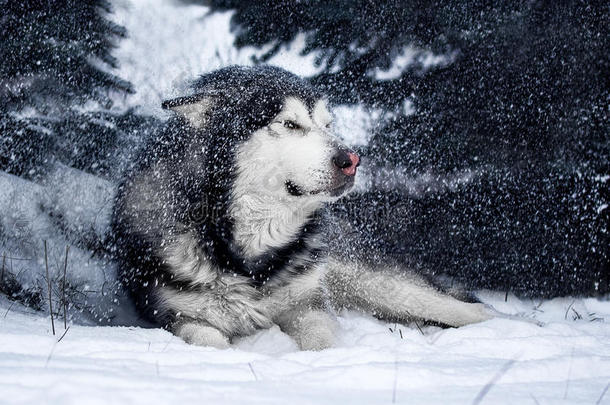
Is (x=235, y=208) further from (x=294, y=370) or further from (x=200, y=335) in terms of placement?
(x=294, y=370)

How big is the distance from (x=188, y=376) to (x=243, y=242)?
4.40ft

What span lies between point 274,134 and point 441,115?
5.24 feet

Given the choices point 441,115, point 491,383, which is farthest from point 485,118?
point 491,383

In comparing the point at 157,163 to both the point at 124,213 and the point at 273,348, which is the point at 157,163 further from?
the point at 273,348

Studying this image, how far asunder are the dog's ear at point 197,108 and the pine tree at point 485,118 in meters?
1.43

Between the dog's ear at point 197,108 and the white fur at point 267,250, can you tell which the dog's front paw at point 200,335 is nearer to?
the white fur at point 267,250

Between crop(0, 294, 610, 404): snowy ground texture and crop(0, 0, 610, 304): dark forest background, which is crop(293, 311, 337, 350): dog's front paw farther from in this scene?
crop(0, 0, 610, 304): dark forest background

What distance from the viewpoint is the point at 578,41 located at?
11.3 feet

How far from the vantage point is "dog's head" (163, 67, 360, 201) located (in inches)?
102

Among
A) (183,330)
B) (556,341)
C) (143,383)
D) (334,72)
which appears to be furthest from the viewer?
(334,72)

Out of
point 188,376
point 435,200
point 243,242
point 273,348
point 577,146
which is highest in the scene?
point 577,146

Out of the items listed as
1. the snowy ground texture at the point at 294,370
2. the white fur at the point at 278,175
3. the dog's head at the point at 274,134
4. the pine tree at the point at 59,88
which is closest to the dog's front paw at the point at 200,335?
the snowy ground texture at the point at 294,370

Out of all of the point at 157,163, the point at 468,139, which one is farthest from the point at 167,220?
the point at 468,139

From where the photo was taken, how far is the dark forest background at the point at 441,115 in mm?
3443
